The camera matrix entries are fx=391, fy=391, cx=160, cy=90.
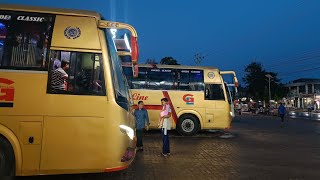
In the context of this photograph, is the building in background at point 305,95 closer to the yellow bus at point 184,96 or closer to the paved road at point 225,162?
the yellow bus at point 184,96

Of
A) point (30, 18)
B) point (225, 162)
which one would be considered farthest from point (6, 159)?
point (225, 162)

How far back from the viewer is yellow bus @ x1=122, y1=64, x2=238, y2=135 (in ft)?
61.3

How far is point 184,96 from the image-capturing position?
18.8 meters

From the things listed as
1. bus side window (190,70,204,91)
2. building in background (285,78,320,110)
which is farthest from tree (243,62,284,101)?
bus side window (190,70,204,91)

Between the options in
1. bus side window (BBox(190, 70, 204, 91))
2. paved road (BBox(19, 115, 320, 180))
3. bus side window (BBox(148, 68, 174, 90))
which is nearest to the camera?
paved road (BBox(19, 115, 320, 180))

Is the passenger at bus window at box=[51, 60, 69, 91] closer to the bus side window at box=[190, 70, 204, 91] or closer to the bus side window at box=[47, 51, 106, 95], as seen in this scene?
the bus side window at box=[47, 51, 106, 95]

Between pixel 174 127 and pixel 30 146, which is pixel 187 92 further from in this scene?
pixel 30 146

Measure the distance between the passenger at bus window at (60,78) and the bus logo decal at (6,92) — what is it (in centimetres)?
71

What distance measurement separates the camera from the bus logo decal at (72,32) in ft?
23.2

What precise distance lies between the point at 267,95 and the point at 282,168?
72252mm

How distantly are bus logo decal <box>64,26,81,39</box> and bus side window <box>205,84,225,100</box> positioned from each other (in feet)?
40.8

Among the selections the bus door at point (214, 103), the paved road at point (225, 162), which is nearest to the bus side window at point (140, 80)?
the bus door at point (214, 103)

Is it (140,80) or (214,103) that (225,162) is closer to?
(214,103)

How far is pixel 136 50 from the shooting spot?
23.5ft
